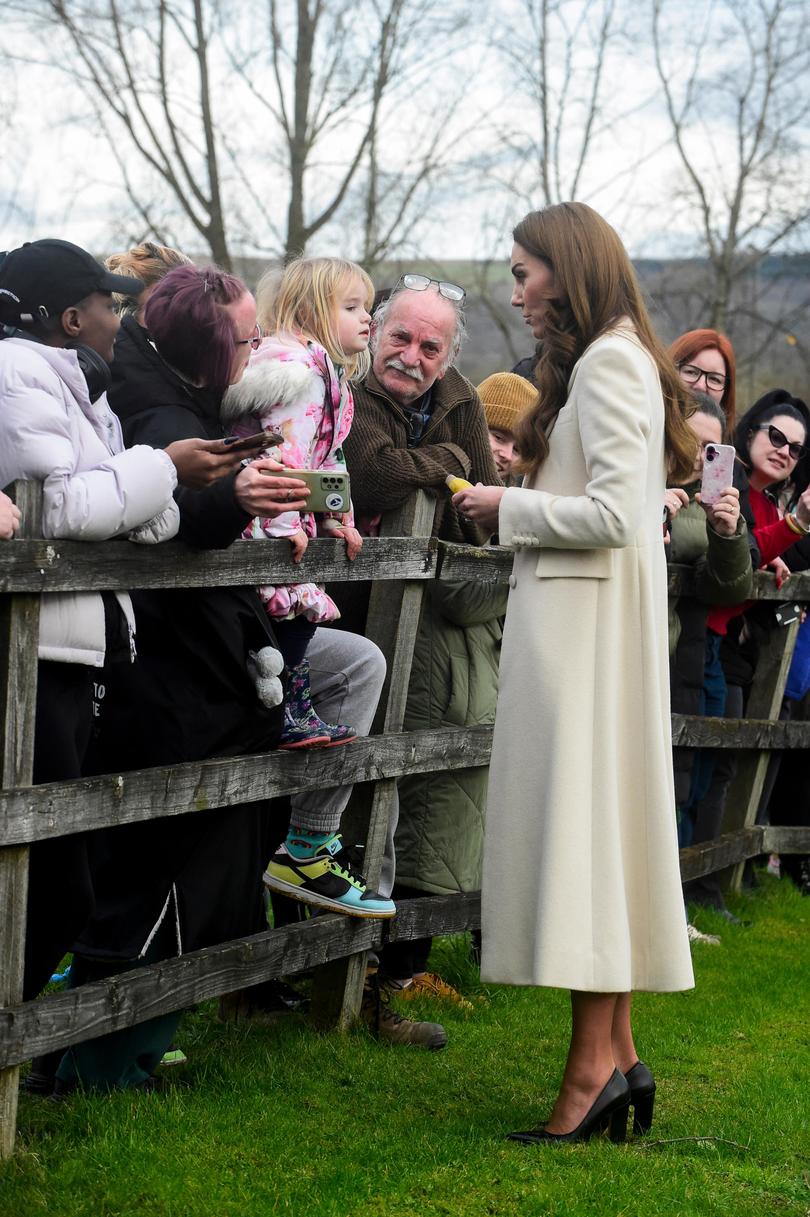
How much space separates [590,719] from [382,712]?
1.14 meters

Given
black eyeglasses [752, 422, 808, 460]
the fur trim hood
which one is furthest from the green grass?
black eyeglasses [752, 422, 808, 460]

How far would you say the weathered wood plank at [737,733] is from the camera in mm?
5898

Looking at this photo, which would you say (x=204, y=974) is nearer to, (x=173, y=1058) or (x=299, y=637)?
(x=173, y=1058)

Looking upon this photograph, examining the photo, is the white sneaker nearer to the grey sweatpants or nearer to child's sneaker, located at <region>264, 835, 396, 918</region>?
child's sneaker, located at <region>264, 835, 396, 918</region>

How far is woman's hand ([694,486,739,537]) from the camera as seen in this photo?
5.50 meters

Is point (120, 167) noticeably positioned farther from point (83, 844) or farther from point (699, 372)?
point (83, 844)

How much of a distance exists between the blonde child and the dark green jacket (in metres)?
0.39

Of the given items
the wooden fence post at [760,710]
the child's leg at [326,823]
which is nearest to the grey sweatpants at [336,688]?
the child's leg at [326,823]

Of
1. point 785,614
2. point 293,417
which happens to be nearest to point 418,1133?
point 293,417

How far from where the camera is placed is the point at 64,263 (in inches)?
127

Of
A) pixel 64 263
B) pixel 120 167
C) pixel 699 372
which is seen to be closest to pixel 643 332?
pixel 64 263

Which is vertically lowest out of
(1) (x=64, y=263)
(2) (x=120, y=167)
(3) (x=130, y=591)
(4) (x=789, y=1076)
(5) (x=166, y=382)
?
(4) (x=789, y=1076)

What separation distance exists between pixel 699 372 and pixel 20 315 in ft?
12.3

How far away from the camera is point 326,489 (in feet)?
11.8
